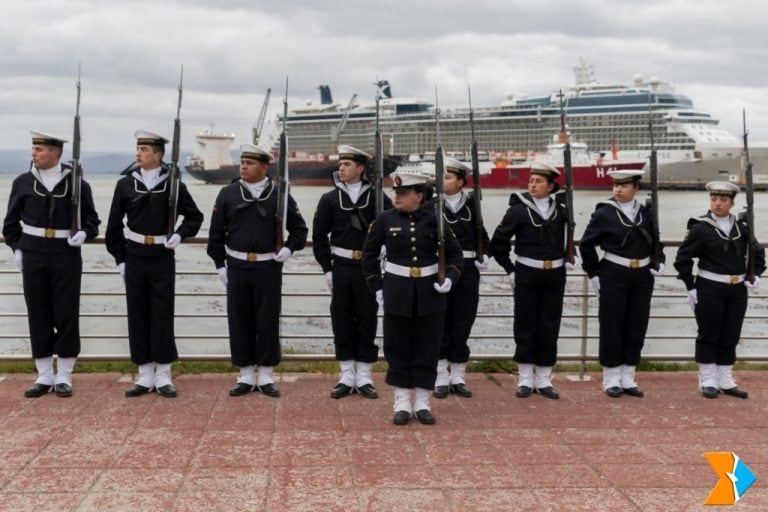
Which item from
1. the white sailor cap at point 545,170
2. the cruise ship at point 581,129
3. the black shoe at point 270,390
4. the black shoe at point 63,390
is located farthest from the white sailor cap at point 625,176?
the cruise ship at point 581,129

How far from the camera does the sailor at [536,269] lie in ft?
17.7

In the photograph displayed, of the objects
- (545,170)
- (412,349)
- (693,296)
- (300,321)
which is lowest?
(300,321)

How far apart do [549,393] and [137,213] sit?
2670mm

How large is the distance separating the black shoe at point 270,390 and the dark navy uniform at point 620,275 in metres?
2.01

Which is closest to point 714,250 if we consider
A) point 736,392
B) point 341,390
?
point 736,392

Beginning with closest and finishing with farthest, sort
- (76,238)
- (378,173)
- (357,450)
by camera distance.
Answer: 1. (357,450)
2. (76,238)
3. (378,173)

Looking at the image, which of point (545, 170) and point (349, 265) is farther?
point (545, 170)

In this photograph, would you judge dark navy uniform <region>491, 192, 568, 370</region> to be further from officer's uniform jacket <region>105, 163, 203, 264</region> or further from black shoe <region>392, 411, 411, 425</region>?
officer's uniform jacket <region>105, 163, 203, 264</region>

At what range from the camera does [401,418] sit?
4707mm

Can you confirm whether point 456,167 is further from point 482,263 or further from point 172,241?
point 172,241

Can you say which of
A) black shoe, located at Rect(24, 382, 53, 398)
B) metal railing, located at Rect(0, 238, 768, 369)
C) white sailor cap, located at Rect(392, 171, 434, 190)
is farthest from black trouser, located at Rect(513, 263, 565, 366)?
black shoe, located at Rect(24, 382, 53, 398)

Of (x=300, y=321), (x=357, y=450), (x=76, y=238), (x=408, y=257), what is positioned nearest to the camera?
(x=357, y=450)

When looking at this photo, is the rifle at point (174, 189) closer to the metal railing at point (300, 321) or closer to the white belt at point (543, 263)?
the metal railing at point (300, 321)

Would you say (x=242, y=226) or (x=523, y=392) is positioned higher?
(x=242, y=226)
